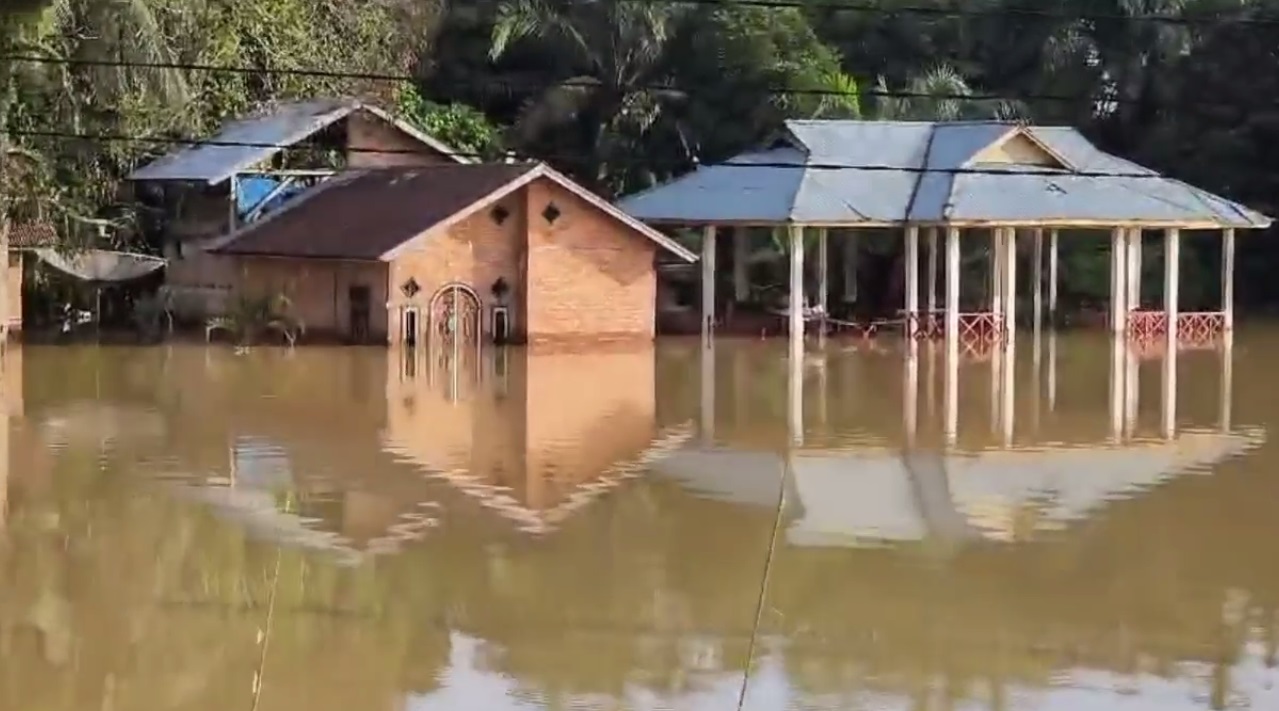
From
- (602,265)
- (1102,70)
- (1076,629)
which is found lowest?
(1076,629)

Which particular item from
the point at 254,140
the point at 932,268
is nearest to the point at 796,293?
the point at 932,268

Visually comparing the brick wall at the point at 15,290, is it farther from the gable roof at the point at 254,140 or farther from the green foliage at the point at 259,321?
the gable roof at the point at 254,140

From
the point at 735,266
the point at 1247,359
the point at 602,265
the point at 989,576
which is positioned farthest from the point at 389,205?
the point at 989,576

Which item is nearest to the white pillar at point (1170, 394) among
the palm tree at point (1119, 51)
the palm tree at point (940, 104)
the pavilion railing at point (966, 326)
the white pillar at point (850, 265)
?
the pavilion railing at point (966, 326)

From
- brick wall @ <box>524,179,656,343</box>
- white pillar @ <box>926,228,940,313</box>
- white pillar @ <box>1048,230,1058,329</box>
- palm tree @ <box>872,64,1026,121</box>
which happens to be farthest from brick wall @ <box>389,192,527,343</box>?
palm tree @ <box>872,64,1026,121</box>

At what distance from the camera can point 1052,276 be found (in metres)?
35.7

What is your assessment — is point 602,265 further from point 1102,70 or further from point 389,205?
point 1102,70

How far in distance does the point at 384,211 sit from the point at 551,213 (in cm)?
260

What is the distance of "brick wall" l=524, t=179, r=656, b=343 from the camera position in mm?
31016

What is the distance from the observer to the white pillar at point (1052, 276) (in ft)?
115

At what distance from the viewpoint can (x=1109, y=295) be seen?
3666 cm

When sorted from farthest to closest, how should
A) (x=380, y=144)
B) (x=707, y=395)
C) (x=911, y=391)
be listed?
1. (x=380, y=144)
2. (x=911, y=391)
3. (x=707, y=395)

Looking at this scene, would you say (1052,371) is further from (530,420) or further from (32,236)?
(32,236)

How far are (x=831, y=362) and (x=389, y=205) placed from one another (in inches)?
293
